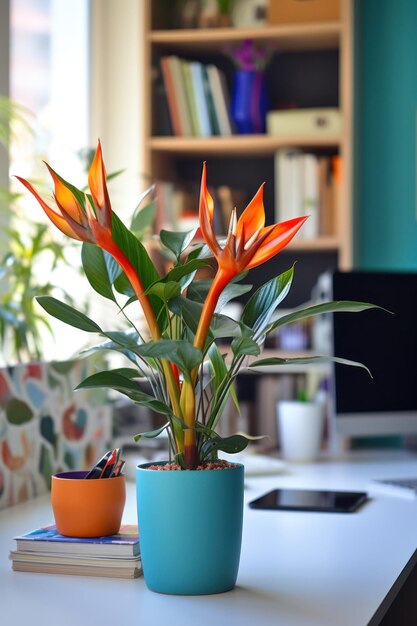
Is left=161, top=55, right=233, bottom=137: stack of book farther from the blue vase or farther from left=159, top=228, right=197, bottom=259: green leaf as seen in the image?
left=159, top=228, right=197, bottom=259: green leaf

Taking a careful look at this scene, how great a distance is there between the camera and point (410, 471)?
89.8 inches

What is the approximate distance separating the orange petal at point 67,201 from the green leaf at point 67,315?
116 mm

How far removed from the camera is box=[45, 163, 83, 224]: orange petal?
3.67ft

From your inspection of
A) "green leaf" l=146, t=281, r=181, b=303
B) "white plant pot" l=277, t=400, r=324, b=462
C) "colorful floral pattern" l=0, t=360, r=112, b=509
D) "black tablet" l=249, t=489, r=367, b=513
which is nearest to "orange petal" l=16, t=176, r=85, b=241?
"green leaf" l=146, t=281, r=181, b=303

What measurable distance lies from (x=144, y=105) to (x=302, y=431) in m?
1.24

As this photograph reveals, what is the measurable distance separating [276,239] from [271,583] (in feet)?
1.44

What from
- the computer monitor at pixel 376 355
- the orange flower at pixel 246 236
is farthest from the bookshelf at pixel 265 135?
the orange flower at pixel 246 236

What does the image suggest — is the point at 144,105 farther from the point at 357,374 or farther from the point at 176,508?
the point at 176,508

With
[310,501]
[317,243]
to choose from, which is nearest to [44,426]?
[310,501]

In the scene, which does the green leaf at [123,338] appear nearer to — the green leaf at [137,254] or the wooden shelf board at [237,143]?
the green leaf at [137,254]

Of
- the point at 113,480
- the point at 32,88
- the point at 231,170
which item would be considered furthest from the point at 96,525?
the point at 231,170

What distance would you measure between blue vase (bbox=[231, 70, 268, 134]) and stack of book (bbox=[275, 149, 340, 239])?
0.14 metres

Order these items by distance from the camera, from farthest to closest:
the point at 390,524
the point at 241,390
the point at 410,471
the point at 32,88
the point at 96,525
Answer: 1. the point at 241,390
2. the point at 32,88
3. the point at 410,471
4. the point at 390,524
5. the point at 96,525

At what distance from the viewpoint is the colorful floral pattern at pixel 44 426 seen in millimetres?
1759
